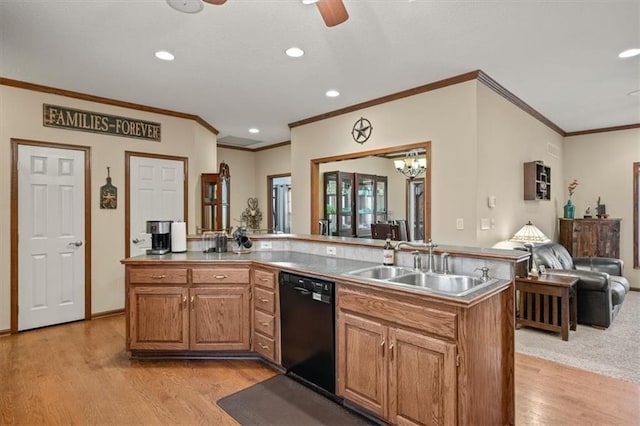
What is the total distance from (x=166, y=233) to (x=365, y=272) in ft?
6.86

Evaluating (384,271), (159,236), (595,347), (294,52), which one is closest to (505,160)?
(595,347)

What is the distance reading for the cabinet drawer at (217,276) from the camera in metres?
3.02

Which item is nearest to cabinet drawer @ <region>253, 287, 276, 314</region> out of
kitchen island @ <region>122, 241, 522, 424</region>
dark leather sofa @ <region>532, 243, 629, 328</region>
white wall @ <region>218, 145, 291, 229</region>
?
kitchen island @ <region>122, 241, 522, 424</region>

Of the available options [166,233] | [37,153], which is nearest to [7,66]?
[37,153]

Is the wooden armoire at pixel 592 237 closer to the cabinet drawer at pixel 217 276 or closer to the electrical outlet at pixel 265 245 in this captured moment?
the electrical outlet at pixel 265 245

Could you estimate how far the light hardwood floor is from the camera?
2217 millimetres

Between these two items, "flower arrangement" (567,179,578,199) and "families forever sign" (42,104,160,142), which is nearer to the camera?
"families forever sign" (42,104,160,142)

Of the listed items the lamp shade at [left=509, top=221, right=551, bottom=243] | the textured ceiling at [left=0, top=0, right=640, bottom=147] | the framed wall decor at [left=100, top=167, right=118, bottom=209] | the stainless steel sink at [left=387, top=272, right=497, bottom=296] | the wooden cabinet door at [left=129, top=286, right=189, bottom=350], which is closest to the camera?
the stainless steel sink at [left=387, top=272, right=497, bottom=296]

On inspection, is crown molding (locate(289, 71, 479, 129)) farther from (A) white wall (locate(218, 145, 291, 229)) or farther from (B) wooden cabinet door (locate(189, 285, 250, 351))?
(B) wooden cabinet door (locate(189, 285, 250, 351))

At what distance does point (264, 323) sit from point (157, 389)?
899mm

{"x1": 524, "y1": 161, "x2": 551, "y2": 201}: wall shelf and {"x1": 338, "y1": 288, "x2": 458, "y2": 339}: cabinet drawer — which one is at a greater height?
{"x1": 524, "y1": 161, "x2": 551, "y2": 201}: wall shelf

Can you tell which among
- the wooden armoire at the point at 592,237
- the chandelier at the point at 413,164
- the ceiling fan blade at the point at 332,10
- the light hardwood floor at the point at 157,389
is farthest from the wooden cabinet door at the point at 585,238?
the ceiling fan blade at the point at 332,10

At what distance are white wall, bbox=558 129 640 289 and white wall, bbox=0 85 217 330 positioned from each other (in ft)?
21.3

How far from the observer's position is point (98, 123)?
169 inches
